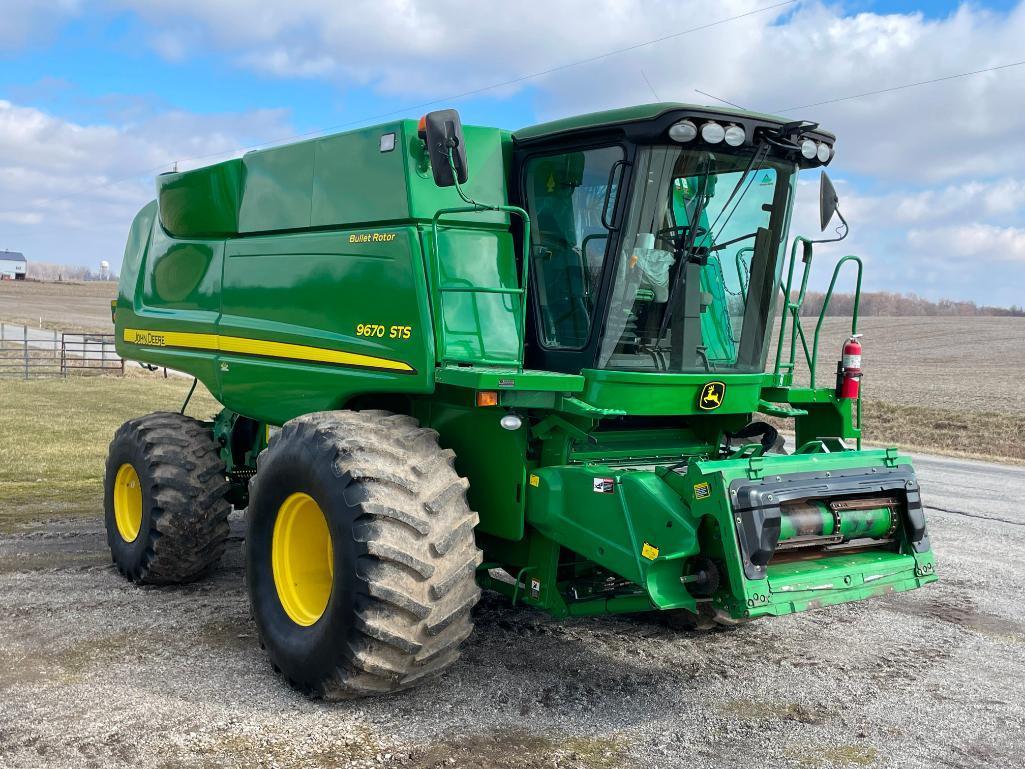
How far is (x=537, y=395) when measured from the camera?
4816 millimetres

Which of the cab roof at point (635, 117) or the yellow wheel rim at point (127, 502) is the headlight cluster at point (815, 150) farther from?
the yellow wheel rim at point (127, 502)

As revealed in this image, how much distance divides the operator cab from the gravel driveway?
169 centimetres

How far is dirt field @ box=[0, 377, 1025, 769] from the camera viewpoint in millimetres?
4211

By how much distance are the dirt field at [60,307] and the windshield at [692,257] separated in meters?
35.8

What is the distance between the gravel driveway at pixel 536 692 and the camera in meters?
4.22

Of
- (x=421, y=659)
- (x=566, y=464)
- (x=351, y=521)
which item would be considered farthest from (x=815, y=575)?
(x=351, y=521)

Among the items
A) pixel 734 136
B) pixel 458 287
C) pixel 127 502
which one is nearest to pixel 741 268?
pixel 734 136

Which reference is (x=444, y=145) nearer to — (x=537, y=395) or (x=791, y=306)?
(x=537, y=395)

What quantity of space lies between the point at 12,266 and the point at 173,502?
128 meters

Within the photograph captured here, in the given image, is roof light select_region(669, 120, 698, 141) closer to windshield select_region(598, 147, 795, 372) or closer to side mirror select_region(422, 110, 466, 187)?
windshield select_region(598, 147, 795, 372)

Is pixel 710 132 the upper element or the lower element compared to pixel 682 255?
upper

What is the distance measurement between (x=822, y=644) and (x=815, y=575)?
1.68 meters

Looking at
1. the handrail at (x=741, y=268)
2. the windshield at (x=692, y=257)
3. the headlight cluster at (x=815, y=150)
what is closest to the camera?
the windshield at (x=692, y=257)

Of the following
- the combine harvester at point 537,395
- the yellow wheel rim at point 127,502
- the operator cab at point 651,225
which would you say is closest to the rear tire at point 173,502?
the yellow wheel rim at point 127,502
